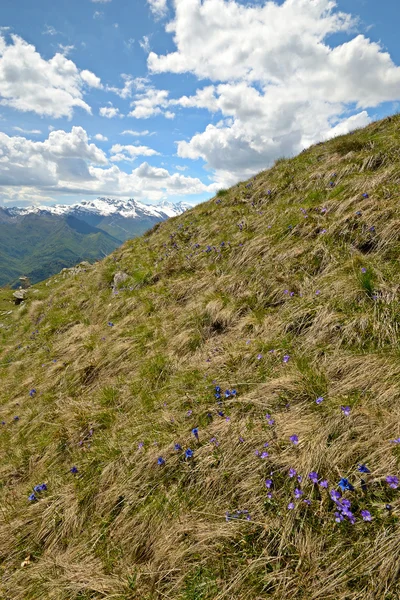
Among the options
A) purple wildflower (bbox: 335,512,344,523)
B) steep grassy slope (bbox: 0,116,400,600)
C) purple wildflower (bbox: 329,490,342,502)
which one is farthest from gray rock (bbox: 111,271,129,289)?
purple wildflower (bbox: 335,512,344,523)

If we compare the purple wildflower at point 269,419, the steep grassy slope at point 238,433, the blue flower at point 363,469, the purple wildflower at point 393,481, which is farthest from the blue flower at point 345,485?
the purple wildflower at point 269,419

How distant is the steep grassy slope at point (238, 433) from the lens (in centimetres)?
289

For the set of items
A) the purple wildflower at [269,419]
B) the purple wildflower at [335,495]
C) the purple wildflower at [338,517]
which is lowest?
the purple wildflower at [338,517]

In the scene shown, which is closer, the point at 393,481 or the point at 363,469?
the point at 393,481

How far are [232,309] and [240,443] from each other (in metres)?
3.62

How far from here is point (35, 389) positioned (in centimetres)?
859

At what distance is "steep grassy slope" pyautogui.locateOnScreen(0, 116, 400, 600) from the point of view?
2.89 meters

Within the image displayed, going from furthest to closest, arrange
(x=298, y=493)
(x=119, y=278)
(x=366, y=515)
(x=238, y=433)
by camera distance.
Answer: (x=119, y=278) → (x=238, y=433) → (x=298, y=493) → (x=366, y=515)

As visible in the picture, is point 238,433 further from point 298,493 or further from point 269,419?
point 298,493

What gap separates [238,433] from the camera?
4105 millimetres

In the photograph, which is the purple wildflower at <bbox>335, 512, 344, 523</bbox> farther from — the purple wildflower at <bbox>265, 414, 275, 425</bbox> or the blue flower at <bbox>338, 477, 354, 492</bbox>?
the purple wildflower at <bbox>265, 414, 275, 425</bbox>

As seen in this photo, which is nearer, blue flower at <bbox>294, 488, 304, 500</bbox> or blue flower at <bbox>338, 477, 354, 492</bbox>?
blue flower at <bbox>338, 477, 354, 492</bbox>

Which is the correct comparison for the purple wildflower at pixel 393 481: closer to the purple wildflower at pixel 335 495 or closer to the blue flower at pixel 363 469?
the blue flower at pixel 363 469

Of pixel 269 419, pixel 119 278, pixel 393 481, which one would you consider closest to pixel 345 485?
pixel 393 481
